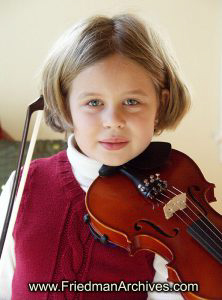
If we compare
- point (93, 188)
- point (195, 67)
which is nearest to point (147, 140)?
point (93, 188)

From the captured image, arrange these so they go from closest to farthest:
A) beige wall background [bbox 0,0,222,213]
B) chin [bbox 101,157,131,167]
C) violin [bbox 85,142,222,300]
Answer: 1. violin [bbox 85,142,222,300]
2. chin [bbox 101,157,131,167]
3. beige wall background [bbox 0,0,222,213]

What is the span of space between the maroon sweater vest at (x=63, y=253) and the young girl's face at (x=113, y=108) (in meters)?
0.13

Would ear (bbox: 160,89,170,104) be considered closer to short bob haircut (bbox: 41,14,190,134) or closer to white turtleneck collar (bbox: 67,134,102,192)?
short bob haircut (bbox: 41,14,190,134)

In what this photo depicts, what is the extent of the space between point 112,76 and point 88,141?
0.41 ft

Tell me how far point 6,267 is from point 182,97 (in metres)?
0.50

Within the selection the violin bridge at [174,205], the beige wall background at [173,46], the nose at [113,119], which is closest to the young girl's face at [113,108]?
the nose at [113,119]

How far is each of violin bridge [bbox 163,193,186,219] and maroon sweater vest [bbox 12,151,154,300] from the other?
0.12 meters

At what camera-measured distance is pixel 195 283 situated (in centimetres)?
51

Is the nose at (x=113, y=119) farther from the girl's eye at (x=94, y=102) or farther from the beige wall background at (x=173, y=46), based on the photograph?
the beige wall background at (x=173, y=46)

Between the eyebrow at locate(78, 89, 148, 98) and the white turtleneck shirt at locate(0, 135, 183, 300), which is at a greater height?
the eyebrow at locate(78, 89, 148, 98)

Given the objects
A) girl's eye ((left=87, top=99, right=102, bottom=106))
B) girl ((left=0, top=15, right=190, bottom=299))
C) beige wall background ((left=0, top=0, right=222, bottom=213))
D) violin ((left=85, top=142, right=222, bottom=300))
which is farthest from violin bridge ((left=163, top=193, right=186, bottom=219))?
beige wall background ((left=0, top=0, right=222, bottom=213))

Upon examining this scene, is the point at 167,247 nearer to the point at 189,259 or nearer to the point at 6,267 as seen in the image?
the point at 189,259

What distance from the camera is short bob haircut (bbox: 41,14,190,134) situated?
0.61 m

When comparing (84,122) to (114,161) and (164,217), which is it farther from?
(164,217)
